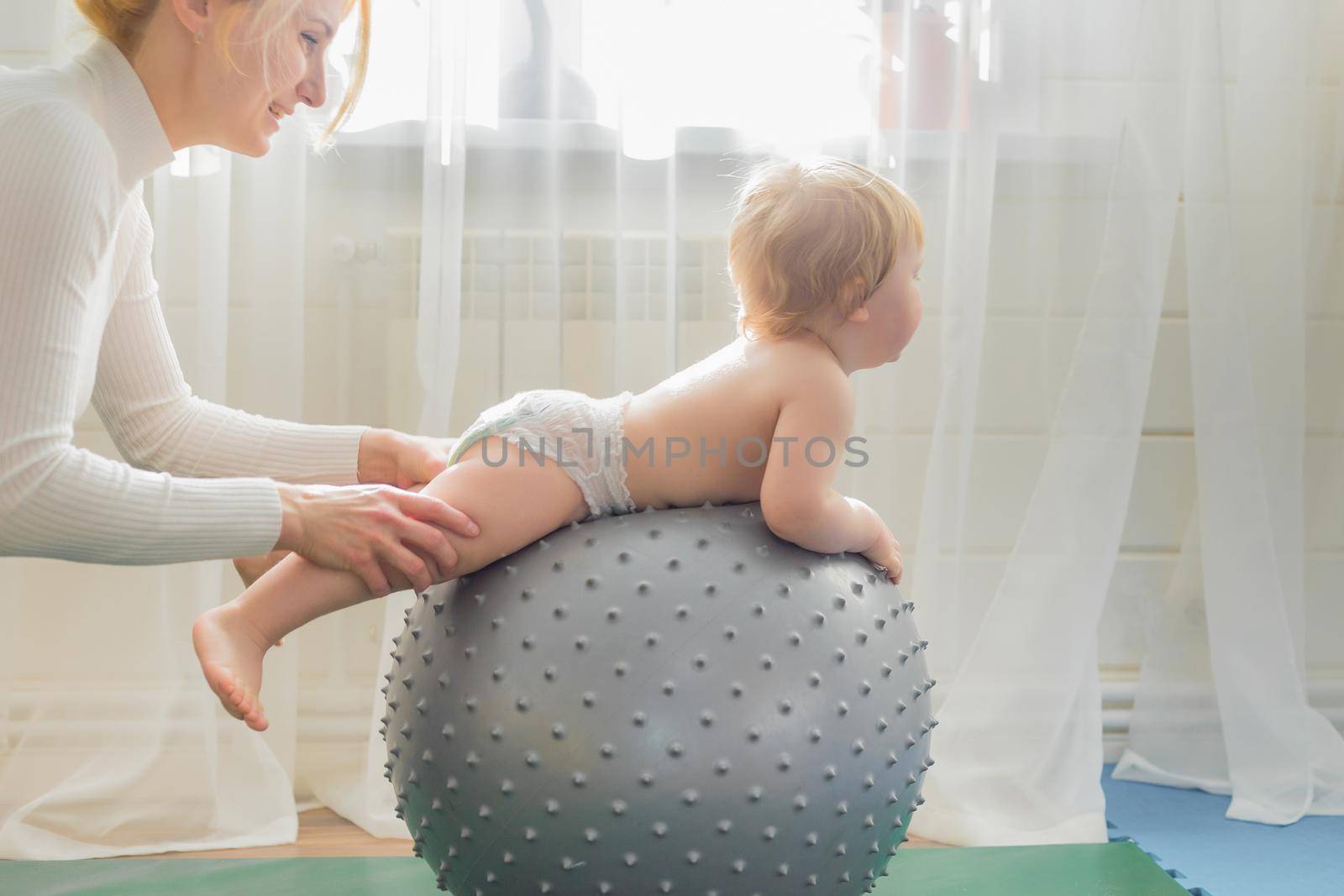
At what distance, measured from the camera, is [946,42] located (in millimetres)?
1964

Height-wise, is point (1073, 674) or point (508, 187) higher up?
point (508, 187)

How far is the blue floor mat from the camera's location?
1634mm

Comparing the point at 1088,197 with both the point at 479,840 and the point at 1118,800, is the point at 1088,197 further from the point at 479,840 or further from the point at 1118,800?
the point at 479,840

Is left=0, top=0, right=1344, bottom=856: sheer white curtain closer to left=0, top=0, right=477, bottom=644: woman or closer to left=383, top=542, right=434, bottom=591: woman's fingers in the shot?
left=0, top=0, right=477, bottom=644: woman

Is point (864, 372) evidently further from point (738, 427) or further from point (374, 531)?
point (374, 531)

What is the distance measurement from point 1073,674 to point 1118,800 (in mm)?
247

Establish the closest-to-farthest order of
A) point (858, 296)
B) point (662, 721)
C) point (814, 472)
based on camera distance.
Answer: point (662, 721) < point (814, 472) < point (858, 296)

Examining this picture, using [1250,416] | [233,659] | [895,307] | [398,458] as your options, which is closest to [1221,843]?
[1250,416]

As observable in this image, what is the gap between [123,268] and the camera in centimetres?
132

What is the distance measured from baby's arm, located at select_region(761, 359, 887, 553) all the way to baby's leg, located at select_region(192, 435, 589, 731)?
19cm

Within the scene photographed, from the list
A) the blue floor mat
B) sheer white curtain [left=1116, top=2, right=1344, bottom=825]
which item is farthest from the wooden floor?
sheer white curtain [left=1116, top=2, right=1344, bottom=825]

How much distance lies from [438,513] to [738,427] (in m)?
0.29

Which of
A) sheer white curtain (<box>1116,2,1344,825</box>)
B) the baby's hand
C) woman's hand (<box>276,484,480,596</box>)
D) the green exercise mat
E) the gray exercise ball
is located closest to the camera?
the gray exercise ball

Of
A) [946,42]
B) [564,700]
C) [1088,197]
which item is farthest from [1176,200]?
[564,700]
